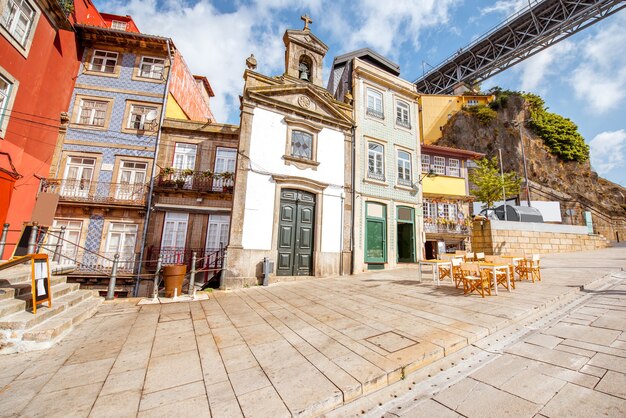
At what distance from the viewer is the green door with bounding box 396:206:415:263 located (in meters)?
13.1

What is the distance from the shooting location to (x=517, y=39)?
1133 inches

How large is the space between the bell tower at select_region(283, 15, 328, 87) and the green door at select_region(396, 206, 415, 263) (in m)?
7.99

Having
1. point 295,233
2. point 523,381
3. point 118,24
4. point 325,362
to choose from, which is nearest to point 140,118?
point 118,24

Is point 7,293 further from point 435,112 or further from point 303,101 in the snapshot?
point 435,112

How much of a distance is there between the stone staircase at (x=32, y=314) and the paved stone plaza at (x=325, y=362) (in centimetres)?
22

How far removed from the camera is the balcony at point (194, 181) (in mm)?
12891

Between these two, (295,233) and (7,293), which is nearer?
(7,293)

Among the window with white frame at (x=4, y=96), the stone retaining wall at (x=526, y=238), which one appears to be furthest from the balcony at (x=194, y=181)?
the stone retaining wall at (x=526, y=238)

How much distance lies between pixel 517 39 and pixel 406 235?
32.2 meters

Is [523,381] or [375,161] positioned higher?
[375,161]

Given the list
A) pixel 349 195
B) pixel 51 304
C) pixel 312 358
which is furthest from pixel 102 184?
pixel 312 358

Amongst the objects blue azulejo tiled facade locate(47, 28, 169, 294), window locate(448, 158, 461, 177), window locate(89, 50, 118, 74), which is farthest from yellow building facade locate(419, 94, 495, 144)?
window locate(89, 50, 118, 74)

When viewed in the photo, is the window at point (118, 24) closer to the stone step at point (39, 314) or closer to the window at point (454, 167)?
the stone step at point (39, 314)

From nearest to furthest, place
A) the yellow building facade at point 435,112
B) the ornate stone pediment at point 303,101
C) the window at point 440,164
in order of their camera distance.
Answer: the ornate stone pediment at point 303,101
the window at point 440,164
the yellow building facade at point 435,112
